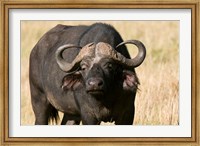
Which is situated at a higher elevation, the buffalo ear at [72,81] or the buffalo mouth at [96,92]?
the buffalo ear at [72,81]

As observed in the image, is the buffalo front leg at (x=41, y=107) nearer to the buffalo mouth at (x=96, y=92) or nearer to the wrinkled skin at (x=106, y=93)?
the wrinkled skin at (x=106, y=93)

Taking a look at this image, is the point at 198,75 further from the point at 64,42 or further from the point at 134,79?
the point at 64,42

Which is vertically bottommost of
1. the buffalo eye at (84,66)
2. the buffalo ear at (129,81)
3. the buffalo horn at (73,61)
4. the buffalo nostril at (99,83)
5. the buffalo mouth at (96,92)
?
the buffalo mouth at (96,92)

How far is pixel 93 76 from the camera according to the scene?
14953mm

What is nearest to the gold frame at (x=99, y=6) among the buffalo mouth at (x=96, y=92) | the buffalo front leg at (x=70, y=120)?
the buffalo mouth at (x=96, y=92)

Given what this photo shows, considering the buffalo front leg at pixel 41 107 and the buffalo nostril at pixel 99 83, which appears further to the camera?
the buffalo front leg at pixel 41 107

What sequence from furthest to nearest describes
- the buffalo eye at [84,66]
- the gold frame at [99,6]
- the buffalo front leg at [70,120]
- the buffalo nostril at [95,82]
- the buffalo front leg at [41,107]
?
1. the buffalo front leg at [41,107]
2. the buffalo front leg at [70,120]
3. the buffalo eye at [84,66]
4. the buffalo nostril at [95,82]
5. the gold frame at [99,6]

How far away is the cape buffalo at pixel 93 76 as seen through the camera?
15.2 metres

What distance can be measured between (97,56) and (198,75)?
152 centimetres

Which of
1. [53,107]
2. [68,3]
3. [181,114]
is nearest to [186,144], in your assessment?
[181,114]

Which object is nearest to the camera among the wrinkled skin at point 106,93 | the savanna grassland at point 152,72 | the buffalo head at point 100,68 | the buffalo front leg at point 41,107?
the buffalo head at point 100,68

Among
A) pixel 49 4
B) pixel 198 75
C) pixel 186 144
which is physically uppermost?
pixel 49 4

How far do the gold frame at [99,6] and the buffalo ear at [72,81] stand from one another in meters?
1.29

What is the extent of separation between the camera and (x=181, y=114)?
1459 cm
